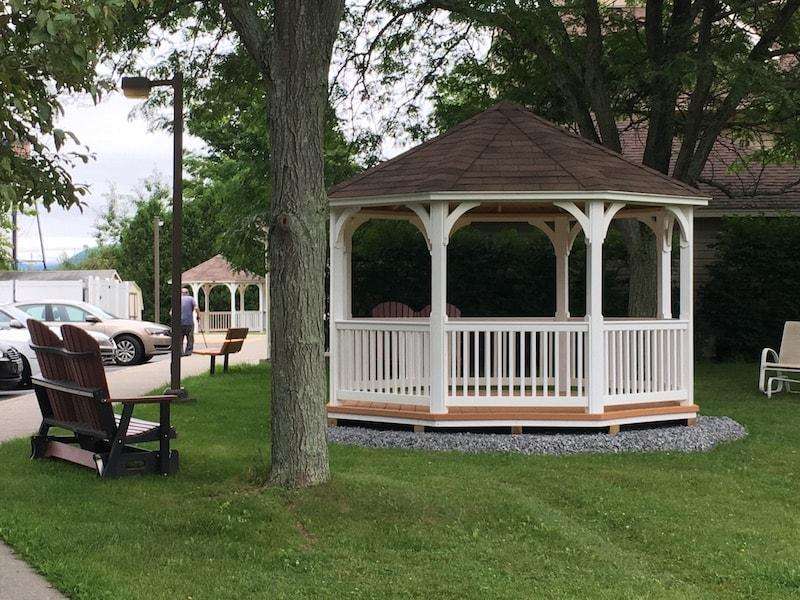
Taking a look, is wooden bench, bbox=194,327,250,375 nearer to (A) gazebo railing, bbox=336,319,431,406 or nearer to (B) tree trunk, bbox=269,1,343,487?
(A) gazebo railing, bbox=336,319,431,406

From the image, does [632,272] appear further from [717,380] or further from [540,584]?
[540,584]

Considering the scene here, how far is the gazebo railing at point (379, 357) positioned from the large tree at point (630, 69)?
5706mm

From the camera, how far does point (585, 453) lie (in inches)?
426

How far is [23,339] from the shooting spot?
1914 cm

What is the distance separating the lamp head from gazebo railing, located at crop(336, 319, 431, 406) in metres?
4.70

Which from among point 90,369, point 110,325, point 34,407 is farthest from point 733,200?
point 90,369

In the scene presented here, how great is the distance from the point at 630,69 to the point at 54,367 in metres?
10.9

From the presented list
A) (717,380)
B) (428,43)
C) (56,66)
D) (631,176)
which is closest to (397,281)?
(428,43)

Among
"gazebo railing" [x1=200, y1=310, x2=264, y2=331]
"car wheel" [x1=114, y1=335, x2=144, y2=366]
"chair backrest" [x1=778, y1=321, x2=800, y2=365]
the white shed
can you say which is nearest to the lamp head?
"chair backrest" [x1=778, y1=321, x2=800, y2=365]

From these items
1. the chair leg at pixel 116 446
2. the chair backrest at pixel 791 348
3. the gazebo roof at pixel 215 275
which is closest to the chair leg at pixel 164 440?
the chair leg at pixel 116 446

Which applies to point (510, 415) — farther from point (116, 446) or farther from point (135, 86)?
point (135, 86)

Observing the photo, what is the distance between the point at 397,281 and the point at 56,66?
15.3 m

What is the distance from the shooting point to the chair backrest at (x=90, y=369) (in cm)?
861

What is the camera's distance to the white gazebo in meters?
11.6
